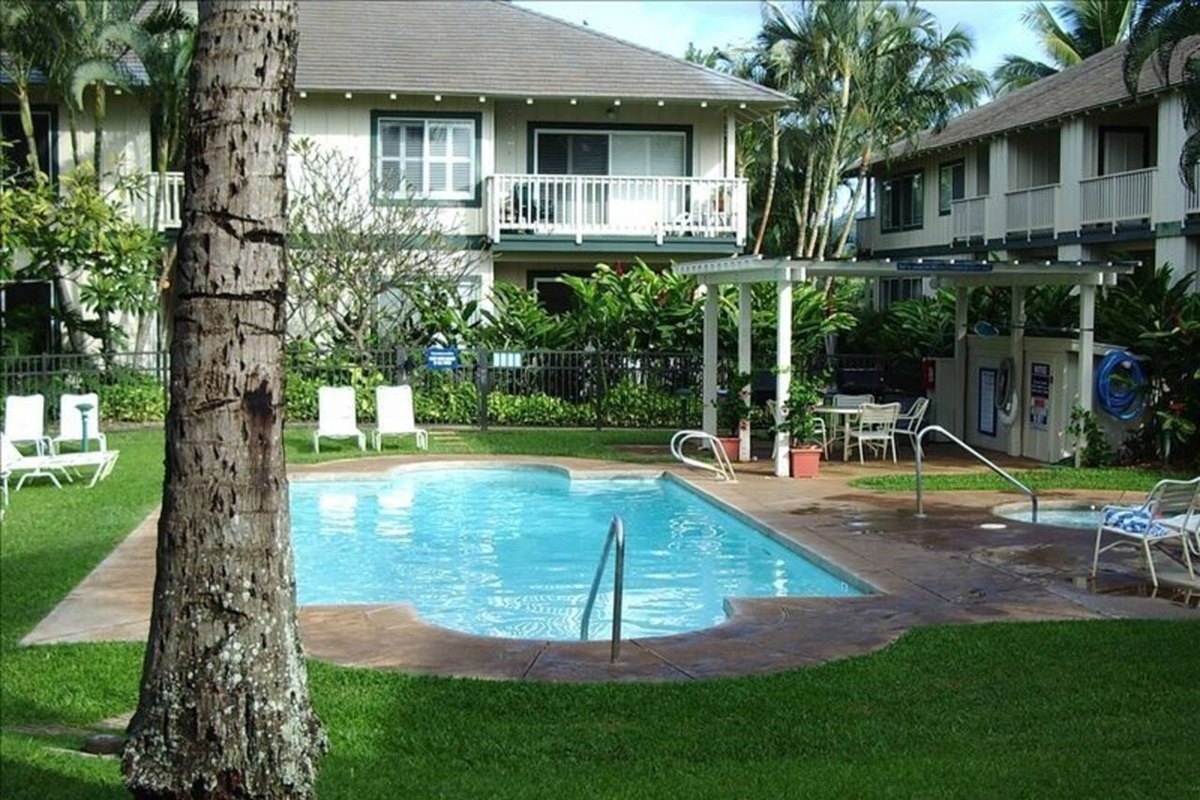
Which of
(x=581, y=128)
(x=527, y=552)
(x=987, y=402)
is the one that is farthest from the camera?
(x=581, y=128)

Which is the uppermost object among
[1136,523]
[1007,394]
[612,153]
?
[612,153]

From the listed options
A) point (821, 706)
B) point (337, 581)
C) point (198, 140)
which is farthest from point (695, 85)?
point (198, 140)

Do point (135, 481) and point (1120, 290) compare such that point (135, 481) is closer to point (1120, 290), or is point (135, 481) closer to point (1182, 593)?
point (1182, 593)

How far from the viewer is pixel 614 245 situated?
28359 mm

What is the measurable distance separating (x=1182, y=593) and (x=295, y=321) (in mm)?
19597

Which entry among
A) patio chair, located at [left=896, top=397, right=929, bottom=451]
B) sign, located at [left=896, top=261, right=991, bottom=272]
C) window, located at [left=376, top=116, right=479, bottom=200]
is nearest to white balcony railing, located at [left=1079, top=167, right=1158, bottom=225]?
patio chair, located at [left=896, top=397, right=929, bottom=451]

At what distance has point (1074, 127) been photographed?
100 feet

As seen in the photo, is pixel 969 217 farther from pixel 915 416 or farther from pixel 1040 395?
pixel 1040 395

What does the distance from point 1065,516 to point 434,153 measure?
1733cm

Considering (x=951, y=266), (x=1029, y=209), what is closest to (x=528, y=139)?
(x=1029, y=209)

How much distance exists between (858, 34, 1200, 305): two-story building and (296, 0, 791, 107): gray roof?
6.95m

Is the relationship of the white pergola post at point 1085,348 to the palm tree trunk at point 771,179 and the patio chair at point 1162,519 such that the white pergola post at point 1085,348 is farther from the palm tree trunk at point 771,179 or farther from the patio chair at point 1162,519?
the palm tree trunk at point 771,179

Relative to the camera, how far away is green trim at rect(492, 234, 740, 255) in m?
28.1

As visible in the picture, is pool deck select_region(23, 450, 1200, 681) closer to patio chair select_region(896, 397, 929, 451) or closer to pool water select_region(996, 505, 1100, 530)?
pool water select_region(996, 505, 1100, 530)
